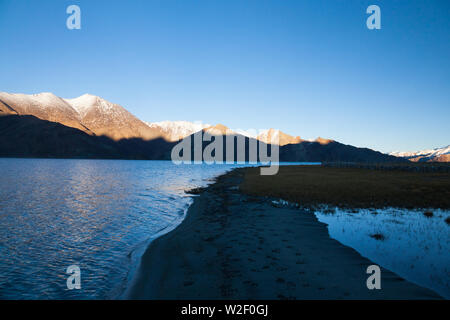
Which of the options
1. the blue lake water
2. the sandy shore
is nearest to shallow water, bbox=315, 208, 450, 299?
the blue lake water

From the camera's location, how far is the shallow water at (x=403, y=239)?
7.71 m

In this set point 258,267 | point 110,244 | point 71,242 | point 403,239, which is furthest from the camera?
point 71,242

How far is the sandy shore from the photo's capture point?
6.51m

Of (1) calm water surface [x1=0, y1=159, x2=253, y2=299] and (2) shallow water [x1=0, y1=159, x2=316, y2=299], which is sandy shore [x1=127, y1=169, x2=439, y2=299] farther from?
(1) calm water surface [x1=0, y1=159, x2=253, y2=299]

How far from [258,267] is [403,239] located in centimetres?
799

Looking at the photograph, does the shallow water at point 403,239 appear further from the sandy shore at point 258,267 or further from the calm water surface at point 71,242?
the calm water surface at point 71,242

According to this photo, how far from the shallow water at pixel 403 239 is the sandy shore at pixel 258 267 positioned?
743mm

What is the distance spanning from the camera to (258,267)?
8195 mm

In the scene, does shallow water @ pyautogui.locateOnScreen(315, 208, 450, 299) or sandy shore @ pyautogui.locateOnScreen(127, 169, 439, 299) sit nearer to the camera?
sandy shore @ pyautogui.locateOnScreen(127, 169, 439, 299)

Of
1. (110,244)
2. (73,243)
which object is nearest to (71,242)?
(73,243)

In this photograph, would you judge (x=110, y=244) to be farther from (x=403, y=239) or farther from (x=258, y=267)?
(x=403, y=239)

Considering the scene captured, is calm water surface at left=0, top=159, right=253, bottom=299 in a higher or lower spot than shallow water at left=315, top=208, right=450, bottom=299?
lower

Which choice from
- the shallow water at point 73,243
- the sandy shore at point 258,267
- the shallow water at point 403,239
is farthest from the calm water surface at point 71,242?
the shallow water at point 403,239

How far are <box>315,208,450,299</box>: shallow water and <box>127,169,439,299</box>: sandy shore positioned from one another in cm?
74
